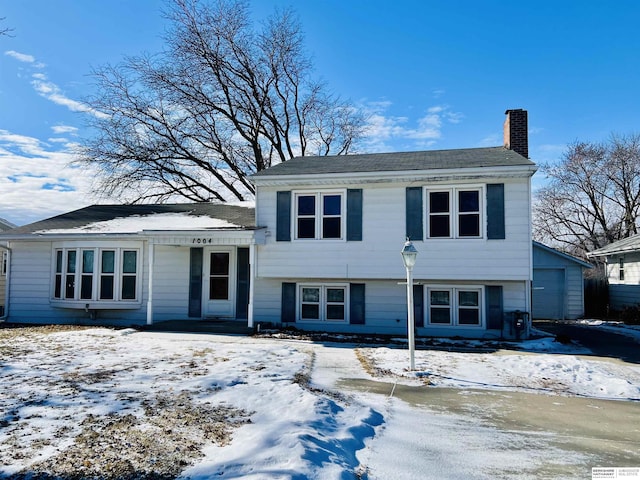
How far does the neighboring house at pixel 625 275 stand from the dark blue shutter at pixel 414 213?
11582 millimetres

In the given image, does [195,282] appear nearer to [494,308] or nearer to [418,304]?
[418,304]

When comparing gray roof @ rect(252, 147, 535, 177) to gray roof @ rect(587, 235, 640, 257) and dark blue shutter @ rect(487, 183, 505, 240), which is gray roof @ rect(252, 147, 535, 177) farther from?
gray roof @ rect(587, 235, 640, 257)

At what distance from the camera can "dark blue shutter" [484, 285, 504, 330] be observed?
12.2 m

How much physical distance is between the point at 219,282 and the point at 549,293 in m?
14.5

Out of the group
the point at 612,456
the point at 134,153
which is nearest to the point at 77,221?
the point at 134,153

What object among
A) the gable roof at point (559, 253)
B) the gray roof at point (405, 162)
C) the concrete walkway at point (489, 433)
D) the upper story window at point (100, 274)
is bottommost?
the concrete walkway at point (489, 433)

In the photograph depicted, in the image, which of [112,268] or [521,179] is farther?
[112,268]

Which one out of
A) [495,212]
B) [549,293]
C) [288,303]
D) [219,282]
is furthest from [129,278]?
[549,293]

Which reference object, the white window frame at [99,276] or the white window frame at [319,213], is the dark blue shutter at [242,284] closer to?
the white window frame at [319,213]

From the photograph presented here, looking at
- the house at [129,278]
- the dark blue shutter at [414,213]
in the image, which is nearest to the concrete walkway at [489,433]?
the dark blue shutter at [414,213]

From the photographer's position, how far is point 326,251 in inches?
501

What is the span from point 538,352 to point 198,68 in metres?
24.0

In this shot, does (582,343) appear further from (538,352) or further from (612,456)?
(612,456)

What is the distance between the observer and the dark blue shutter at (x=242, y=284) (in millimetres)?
13906
